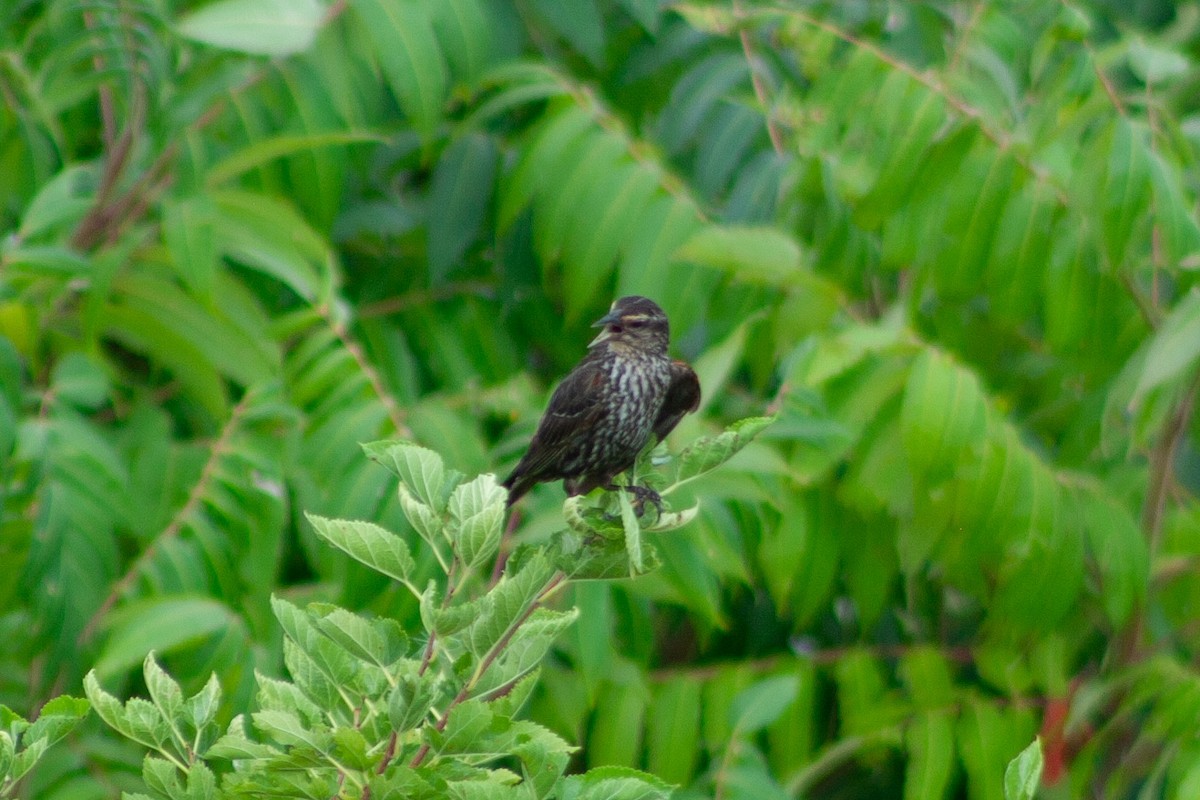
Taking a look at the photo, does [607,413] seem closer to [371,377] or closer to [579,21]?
[371,377]

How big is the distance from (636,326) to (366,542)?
2.27m

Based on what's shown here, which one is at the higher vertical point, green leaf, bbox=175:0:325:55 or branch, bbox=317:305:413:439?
green leaf, bbox=175:0:325:55

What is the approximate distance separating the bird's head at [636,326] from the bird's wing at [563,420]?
0.13 meters

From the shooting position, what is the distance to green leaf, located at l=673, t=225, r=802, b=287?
4.44 m

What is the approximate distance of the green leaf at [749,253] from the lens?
4.44 metres

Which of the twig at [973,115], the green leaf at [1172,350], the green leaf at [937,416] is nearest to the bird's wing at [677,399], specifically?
the green leaf at [937,416]

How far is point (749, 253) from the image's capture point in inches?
177

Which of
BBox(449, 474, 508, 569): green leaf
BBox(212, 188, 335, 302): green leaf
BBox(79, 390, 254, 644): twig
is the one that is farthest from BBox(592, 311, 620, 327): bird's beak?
BBox(449, 474, 508, 569): green leaf

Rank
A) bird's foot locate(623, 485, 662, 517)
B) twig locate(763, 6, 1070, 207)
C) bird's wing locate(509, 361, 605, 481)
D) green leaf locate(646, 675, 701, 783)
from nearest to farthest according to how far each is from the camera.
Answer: bird's foot locate(623, 485, 662, 517), bird's wing locate(509, 361, 605, 481), green leaf locate(646, 675, 701, 783), twig locate(763, 6, 1070, 207)

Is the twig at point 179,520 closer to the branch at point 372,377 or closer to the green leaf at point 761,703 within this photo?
the branch at point 372,377

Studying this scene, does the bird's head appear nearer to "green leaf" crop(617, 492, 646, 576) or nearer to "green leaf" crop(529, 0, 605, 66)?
"green leaf" crop(529, 0, 605, 66)

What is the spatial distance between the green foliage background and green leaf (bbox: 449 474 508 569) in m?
1.72

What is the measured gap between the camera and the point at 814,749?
532cm

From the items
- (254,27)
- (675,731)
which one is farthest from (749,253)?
(254,27)
